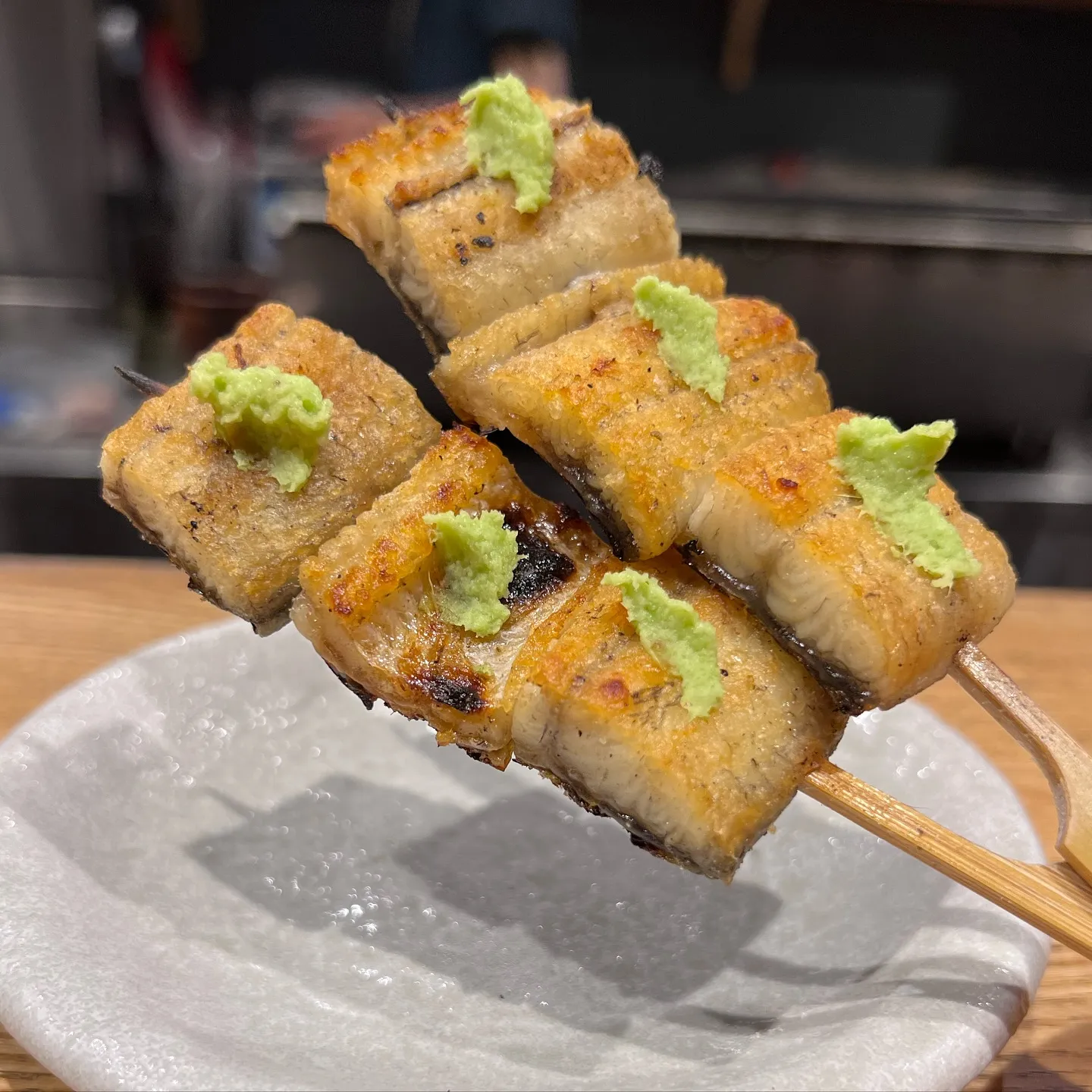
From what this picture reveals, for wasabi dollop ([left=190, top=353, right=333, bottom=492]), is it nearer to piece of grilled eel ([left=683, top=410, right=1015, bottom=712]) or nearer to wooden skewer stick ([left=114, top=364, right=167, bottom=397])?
wooden skewer stick ([left=114, top=364, right=167, bottom=397])

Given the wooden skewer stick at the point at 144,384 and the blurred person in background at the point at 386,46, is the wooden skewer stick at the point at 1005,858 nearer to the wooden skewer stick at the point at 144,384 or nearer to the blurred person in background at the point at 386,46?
the wooden skewer stick at the point at 144,384

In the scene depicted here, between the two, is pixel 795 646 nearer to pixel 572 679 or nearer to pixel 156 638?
pixel 572 679

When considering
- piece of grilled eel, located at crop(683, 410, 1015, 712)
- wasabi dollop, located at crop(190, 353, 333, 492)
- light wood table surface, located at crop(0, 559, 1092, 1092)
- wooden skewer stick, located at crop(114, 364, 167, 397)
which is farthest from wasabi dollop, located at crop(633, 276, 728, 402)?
light wood table surface, located at crop(0, 559, 1092, 1092)

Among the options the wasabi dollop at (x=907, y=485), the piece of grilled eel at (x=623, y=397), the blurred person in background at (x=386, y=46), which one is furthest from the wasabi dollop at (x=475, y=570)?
the blurred person in background at (x=386, y=46)

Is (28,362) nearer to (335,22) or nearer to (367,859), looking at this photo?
(335,22)

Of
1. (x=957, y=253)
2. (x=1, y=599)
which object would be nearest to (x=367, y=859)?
(x=1, y=599)

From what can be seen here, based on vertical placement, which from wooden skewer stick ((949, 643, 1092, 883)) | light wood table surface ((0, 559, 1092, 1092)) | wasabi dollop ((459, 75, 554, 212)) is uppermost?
wasabi dollop ((459, 75, 554, 212))

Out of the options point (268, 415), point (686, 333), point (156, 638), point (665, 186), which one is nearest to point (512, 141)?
point (686, 333)
